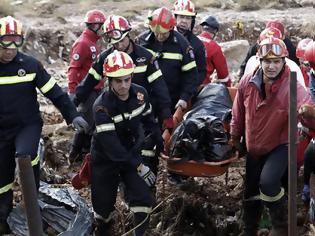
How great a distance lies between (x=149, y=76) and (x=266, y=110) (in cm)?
153

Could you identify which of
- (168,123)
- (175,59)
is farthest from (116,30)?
(168,123)

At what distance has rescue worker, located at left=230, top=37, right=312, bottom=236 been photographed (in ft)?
17.1

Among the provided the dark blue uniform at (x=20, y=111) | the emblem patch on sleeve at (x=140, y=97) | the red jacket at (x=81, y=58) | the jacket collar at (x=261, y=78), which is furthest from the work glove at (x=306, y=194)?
the red jacket at (x=81, y=58)

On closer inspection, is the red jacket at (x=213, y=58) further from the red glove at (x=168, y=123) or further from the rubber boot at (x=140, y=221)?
the rubber boot at (x=140, y=221)

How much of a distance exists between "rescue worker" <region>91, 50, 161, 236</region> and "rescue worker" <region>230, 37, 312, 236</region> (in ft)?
2.97

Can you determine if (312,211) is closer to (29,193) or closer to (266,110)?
(266,110)

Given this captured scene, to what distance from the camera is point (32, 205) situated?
294 centimetres

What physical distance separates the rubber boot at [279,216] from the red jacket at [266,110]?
45 cm

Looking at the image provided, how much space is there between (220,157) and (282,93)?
1.02 m

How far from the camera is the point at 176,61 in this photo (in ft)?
22.9

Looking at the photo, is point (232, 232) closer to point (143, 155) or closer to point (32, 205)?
point (143, 155)

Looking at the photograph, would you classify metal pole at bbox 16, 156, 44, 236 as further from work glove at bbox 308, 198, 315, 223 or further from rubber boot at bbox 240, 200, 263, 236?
rubber boot at bbox 240, 200, 263, 236

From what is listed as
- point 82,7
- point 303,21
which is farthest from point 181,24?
point 82,7

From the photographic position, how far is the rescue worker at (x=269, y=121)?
5227 millimetres
